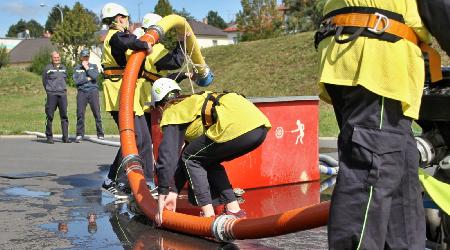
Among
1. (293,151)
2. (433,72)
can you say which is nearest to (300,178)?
(293,151)

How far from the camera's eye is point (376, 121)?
320 centimetres

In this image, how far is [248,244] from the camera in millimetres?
5152

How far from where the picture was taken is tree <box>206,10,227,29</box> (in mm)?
146738

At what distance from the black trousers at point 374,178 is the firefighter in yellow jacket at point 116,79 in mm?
4247

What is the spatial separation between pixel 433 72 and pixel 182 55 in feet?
14.2

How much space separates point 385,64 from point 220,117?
7.69 ft

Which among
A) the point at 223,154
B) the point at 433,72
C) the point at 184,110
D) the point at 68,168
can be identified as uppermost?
the point at 433,72

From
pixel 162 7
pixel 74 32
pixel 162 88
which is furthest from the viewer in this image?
pixel 162 7

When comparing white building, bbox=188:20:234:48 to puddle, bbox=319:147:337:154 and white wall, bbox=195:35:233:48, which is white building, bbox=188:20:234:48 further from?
puddle, bbox=319:147:337:154

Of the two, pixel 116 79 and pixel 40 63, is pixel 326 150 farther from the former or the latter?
pixel 40 63

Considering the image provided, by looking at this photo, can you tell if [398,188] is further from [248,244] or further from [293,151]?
[293,151]

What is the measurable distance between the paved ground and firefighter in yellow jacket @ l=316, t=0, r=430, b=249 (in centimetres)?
178

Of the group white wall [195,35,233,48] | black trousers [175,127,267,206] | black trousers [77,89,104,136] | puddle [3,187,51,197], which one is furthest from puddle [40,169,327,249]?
white wall [195,35,233,48]

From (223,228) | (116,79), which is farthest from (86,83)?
(223,228)
